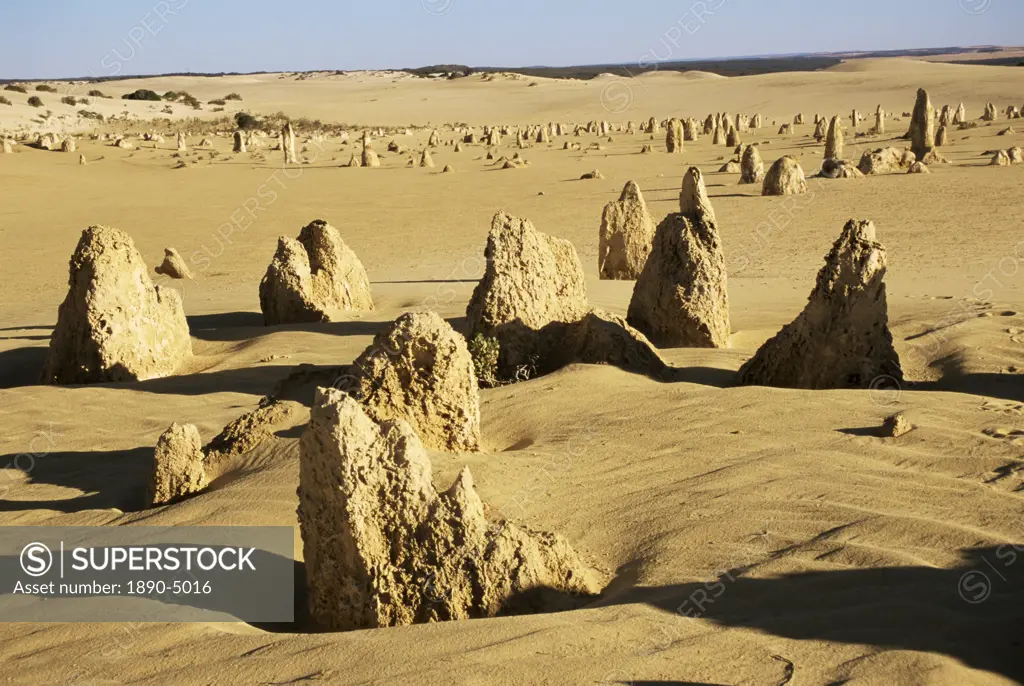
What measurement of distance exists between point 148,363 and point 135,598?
4.82 metres

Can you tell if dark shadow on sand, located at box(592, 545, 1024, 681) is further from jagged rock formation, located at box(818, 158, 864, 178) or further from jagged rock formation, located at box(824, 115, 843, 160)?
jagged rock formation, located at box(824, 115, 843, 160)

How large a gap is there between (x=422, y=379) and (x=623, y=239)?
7191 mm

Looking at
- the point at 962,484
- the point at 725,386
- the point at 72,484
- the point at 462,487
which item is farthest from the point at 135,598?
the point at 725,386

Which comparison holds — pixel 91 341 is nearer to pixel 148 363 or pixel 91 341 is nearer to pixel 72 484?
pixel 148 363

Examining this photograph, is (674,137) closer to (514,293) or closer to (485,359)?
(514,293)

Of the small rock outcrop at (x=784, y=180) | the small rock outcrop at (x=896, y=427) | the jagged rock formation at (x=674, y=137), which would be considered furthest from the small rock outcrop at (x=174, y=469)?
the jagged rock formation at (x=674, y=137)

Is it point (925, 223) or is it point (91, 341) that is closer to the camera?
point (91, 341)

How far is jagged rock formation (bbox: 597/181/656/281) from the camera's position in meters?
12.2

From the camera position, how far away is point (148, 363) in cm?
853

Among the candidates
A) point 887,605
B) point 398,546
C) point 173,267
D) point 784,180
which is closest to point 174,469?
point 398,546

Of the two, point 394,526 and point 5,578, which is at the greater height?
point 394,526

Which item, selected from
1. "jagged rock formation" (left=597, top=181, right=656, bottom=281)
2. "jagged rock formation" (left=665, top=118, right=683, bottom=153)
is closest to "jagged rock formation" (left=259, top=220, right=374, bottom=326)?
"jagged rock formation" (left=597, top=181, right=656, bottom=281)

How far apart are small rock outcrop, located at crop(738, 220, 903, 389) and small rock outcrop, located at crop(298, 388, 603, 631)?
3396 millimetres

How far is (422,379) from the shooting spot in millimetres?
5621
